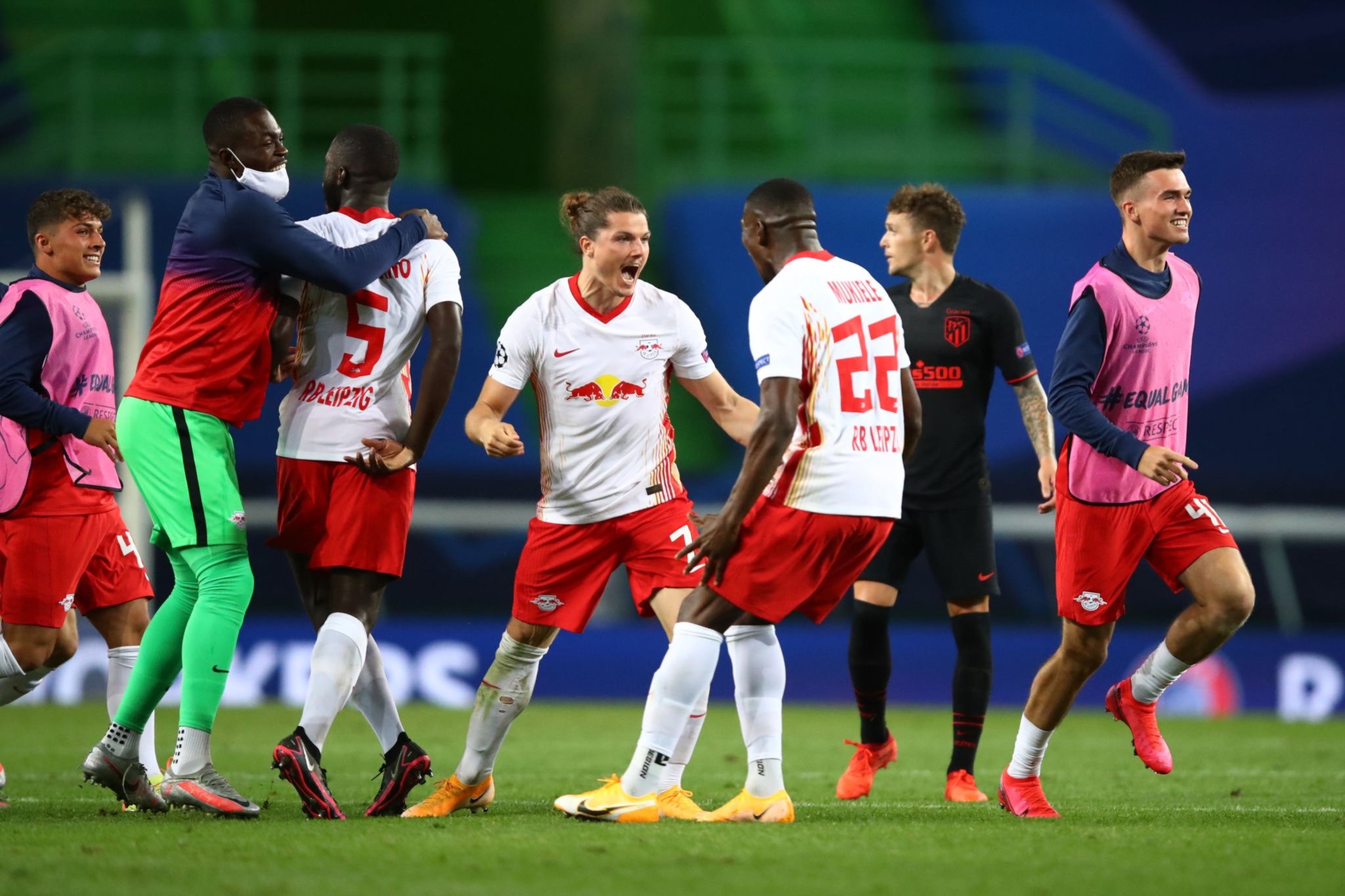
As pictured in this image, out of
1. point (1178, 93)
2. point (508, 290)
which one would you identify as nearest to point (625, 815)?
point (508, 290)

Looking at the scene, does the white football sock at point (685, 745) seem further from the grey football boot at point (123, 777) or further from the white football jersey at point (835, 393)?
the grey football boot at point (123, 777)

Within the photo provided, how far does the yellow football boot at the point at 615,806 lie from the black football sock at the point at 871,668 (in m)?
1.77

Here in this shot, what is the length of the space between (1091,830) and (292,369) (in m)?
3.26

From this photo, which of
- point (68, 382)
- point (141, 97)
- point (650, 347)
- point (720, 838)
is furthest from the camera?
point (141, 97)

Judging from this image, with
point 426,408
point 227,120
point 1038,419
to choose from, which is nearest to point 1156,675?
point 1038,419

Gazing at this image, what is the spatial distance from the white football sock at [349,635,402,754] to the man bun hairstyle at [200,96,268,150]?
6.25 ft

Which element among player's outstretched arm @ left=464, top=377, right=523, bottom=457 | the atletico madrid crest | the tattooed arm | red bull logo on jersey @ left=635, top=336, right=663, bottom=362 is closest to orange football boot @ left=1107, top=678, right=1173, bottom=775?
the tattooed arm

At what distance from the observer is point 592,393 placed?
6.32 metres

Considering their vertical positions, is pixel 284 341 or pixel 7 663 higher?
pixel 284 341

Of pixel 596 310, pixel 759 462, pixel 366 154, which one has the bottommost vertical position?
pixel 759 462

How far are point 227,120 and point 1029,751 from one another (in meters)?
3.68

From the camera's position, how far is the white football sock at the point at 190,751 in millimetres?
5996

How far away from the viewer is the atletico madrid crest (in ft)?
24.7

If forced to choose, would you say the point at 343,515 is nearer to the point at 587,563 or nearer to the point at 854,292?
the point at 587,563
